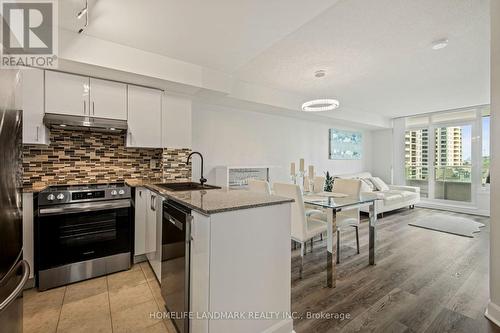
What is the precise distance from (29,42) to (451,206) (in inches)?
337

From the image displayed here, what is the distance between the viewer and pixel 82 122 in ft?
8.14

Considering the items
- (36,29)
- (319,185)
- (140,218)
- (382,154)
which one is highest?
(36,29)

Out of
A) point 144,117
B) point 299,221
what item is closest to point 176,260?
point 299,221

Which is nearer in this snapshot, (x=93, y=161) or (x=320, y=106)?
(x=93, y=161)

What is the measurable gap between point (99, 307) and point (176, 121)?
89.5 inches

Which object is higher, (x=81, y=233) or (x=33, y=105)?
(x=33, y=105)

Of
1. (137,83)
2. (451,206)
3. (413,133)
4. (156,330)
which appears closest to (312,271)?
(156,330)

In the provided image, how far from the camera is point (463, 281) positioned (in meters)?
2.35

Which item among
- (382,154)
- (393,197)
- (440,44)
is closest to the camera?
(440,44)

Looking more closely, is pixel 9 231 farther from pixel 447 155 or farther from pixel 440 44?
pixel 447 155

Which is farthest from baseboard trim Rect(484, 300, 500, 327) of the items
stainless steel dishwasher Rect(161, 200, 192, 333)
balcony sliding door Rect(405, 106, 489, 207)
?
balcony sliding door Rect(405, 106, 489, 207)

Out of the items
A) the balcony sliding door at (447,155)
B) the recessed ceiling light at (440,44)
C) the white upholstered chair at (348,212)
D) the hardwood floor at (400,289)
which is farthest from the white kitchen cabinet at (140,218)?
the balcony sliding door at (447,155)

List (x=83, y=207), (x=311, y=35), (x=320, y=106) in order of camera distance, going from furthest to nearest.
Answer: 1. (x=320, y=106)
2. (x=311, y=35)
3. (x=83, y=207)

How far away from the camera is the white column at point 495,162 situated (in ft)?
5.71
